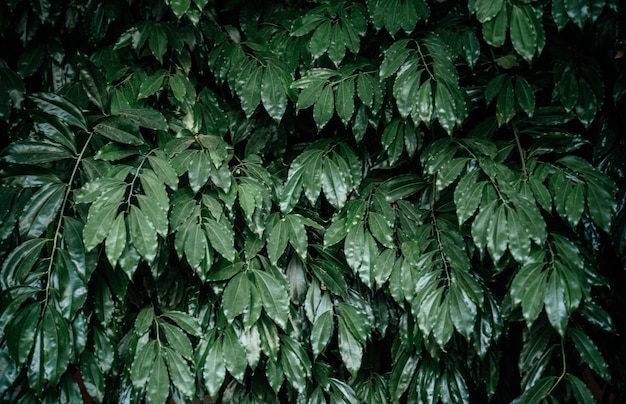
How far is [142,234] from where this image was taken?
50.4 inches

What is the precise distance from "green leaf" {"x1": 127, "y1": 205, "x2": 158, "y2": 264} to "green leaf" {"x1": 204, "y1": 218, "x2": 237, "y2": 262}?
0.14 meters

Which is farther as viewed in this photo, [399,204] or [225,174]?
[399,204]

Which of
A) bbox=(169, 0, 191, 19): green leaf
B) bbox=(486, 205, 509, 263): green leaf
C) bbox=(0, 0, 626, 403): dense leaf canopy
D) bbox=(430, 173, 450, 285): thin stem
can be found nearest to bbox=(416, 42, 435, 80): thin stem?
bbox=(0, 0, 626, 403): dense leaf canopy

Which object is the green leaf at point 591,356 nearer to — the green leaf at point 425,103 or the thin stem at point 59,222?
the green leaf at point 425,103

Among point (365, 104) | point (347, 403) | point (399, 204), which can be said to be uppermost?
point (365, 104)

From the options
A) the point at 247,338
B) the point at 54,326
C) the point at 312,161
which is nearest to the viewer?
the point at 54,326

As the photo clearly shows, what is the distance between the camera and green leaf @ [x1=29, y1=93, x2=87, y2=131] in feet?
4.63

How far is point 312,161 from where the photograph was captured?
1.52m

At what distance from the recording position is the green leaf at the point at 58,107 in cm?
141

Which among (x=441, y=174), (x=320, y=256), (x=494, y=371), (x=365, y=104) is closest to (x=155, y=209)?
(x=320, y=256)

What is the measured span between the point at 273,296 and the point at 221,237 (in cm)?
20

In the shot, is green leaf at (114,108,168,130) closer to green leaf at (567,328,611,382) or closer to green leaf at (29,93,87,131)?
green leaf at (29,93,87,131)

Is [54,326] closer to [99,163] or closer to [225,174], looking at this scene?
[99,163]

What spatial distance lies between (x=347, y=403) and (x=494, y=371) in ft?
1.33
